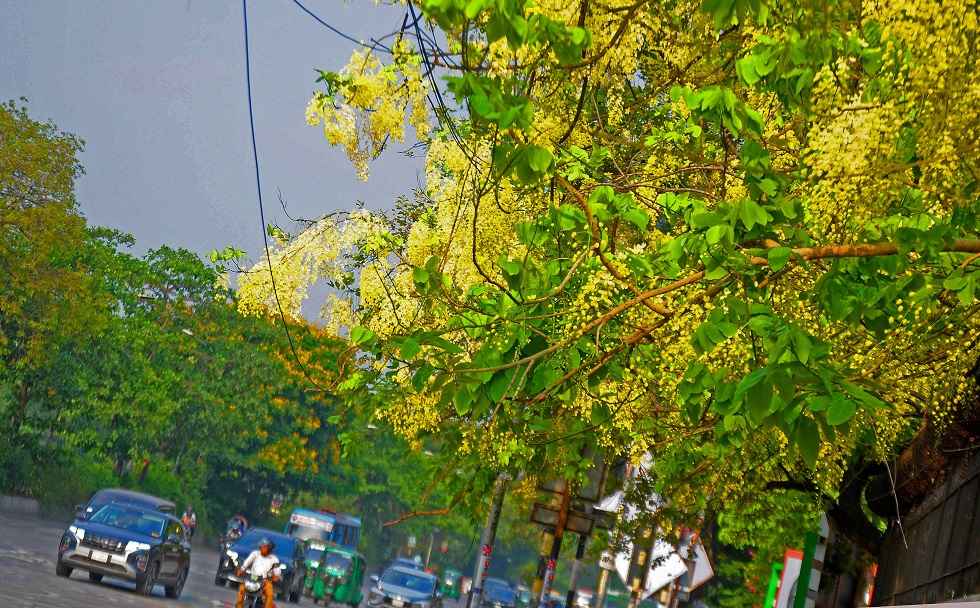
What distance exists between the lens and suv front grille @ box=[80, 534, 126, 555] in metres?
21.5

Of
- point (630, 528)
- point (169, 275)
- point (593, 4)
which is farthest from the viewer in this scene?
point (169, 275)

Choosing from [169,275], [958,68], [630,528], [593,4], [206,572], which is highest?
[169,275]

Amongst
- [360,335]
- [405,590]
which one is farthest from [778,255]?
[405,590]

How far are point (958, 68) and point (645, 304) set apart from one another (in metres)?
2.08

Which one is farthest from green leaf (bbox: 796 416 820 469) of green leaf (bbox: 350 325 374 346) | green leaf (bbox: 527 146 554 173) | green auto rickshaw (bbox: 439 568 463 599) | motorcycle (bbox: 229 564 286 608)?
green auto rickshaw (bbox: 439 568 463 599)

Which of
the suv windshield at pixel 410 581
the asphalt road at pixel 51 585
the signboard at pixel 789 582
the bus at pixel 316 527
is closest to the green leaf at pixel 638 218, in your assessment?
the signboard at pixel 789 582

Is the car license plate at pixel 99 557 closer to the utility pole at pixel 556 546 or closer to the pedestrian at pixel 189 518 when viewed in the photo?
the utility pole at pixel 556 546

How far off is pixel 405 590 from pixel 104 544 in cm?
1272

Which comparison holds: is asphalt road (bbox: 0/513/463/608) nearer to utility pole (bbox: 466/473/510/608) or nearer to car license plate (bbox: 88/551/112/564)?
car license plate (bbox: 88/551/112/564)

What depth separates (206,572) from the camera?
113 ft

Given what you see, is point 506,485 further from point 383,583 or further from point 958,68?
point 383,583

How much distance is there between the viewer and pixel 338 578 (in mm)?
32906

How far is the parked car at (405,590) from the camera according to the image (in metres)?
32.4

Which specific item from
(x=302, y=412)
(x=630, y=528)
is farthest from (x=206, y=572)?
(x=302, y=412)
